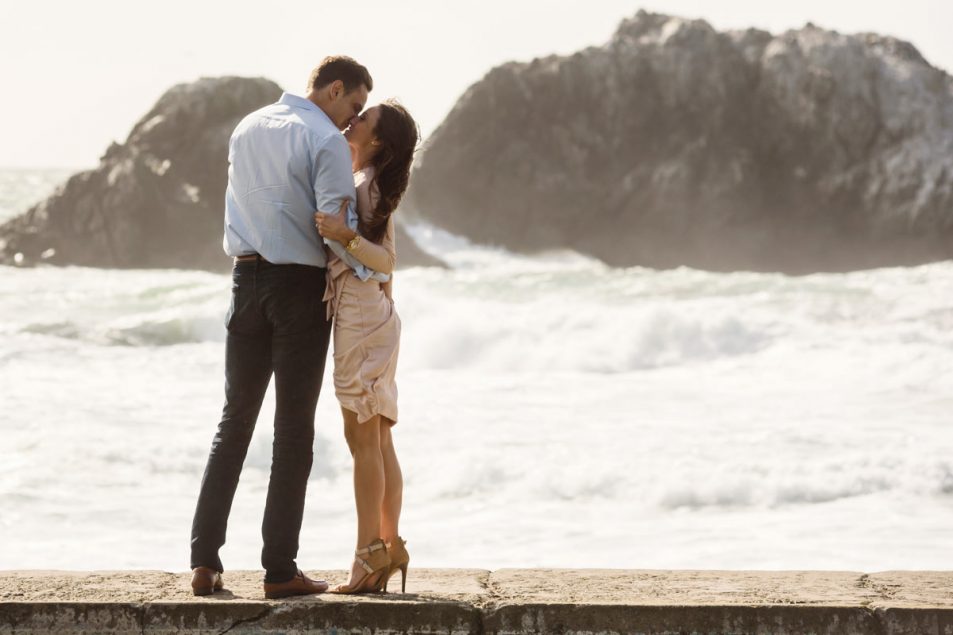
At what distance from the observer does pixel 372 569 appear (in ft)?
11.9

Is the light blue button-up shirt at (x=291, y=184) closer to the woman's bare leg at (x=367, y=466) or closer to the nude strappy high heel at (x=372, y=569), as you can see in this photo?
the woman's bare leg at (x=367, y=466)

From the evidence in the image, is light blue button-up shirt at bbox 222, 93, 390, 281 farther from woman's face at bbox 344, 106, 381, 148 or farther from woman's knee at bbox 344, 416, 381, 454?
woman's knee at bbox 344, 416, 381, 454

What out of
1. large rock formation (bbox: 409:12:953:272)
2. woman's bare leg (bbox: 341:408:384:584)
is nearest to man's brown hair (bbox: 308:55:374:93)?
woman's bare leg (bbox: 341:408:384:584)

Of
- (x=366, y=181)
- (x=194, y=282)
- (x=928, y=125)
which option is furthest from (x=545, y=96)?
(x=366, y=181)

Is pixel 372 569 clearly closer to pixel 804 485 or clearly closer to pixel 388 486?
pixel 388 486

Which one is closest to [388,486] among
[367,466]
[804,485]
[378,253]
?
[367,466]

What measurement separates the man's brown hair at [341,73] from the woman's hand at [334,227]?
44cm

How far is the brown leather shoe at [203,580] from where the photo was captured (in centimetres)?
356

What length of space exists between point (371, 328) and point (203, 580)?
0.87m

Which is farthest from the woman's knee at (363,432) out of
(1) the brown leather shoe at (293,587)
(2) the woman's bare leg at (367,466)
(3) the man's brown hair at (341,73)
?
(3) the man's brown hair at (341,73)

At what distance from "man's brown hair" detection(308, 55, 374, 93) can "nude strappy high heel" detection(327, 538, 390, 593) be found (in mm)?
1361

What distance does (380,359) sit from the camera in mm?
3695

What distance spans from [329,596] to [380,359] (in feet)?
2.30

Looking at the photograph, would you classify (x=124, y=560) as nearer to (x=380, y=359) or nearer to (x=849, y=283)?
(x=380, y=359)
